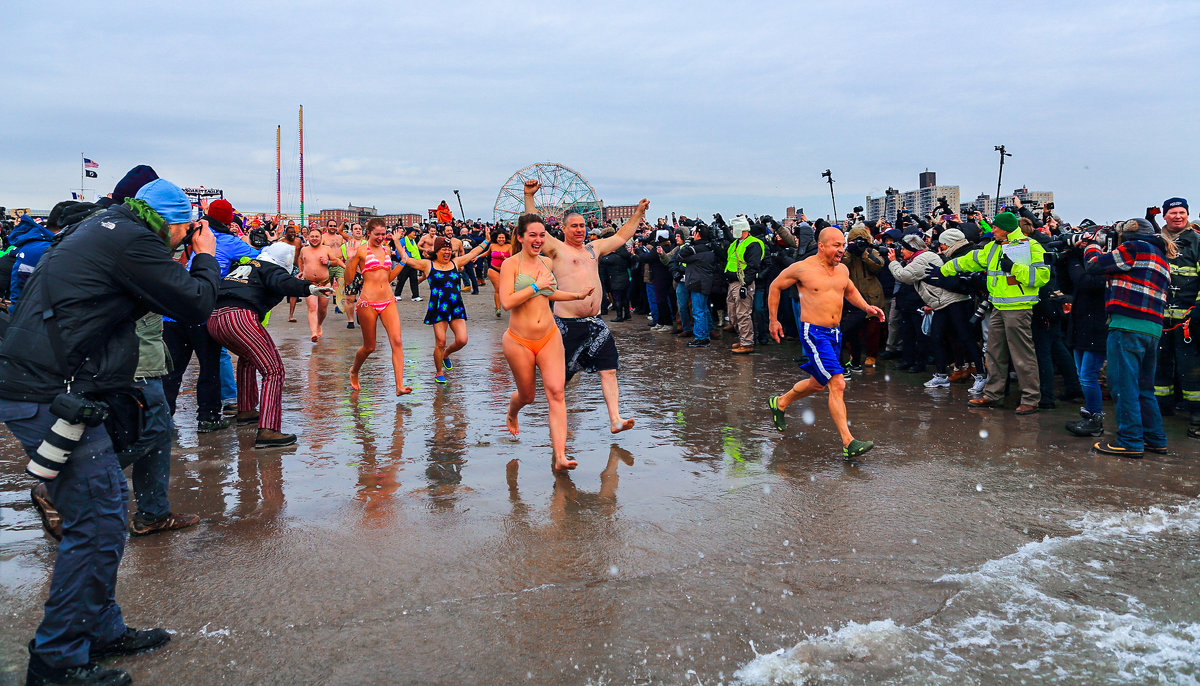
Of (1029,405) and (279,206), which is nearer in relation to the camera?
(1029,405)

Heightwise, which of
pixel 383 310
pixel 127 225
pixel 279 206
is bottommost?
pixel 383 310

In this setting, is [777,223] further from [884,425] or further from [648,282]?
[884,425]

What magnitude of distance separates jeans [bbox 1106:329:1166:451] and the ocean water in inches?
84.8

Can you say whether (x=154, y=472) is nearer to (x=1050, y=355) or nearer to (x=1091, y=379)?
(x=1091, y=379)

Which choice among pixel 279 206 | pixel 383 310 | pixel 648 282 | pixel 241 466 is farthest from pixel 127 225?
pixel 279 206

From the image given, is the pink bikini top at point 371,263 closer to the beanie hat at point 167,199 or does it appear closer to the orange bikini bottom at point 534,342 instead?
the orange bikini bottom at point 534,342

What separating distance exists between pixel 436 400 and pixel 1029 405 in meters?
6.02

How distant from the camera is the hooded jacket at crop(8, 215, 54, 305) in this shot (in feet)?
21.6

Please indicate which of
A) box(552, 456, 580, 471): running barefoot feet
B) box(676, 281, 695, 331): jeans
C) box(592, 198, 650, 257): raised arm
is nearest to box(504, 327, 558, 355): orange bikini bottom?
box(552, 456, 580, 471): running barefoot feet

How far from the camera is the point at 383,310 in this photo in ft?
29.8

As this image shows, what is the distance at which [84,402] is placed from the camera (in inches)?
120

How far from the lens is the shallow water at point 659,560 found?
3.21m

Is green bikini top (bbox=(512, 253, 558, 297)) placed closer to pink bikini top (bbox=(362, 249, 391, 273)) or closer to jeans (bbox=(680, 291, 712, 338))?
pink bikini top (bbox=(362, 249, 391, 273))

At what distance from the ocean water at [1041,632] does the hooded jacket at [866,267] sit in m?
6.81
